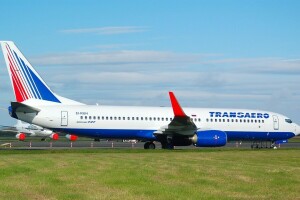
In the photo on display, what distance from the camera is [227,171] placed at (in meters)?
19.9

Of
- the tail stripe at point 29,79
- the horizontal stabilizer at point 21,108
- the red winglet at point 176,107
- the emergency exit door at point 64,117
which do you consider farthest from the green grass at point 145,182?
the tail stripe at point 29,79

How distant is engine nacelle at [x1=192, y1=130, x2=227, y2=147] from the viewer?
1692 inches

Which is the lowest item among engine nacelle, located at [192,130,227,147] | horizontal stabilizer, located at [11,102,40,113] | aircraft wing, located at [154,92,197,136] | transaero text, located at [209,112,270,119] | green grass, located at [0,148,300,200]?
green grass, located at [0,148,300,200]

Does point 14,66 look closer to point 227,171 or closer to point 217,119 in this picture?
point 217,119

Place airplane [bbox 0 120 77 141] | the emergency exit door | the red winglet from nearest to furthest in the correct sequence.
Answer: the red winglet
the emergency exit door
airplane [bbox 0 120 77 141]

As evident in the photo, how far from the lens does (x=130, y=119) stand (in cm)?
4509

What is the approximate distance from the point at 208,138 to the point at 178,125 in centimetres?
268

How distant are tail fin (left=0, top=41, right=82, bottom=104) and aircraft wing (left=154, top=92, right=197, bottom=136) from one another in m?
8.90

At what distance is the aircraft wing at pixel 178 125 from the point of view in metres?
42.9

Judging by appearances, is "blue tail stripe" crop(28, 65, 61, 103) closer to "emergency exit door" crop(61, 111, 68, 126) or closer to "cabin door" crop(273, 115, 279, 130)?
"emergency exit door" crop(61, 111, 68, 126)

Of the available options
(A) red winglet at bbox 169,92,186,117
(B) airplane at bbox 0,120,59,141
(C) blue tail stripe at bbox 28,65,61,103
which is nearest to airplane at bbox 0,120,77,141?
(B) airplane at bbox 0,120,59,141

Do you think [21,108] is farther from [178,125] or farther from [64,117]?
[178,125]

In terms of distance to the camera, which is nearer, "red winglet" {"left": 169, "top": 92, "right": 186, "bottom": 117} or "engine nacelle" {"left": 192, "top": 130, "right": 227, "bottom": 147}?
"red winglet" {"left": 169, "top": 92, "right": 186, "bottom": 117}

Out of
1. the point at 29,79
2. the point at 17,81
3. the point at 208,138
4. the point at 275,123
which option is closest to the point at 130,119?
the point at 208,138
